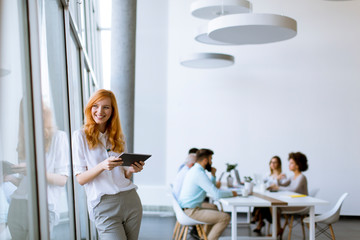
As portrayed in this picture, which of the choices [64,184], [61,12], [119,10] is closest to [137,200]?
[64,184]

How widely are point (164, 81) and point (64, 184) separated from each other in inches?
264

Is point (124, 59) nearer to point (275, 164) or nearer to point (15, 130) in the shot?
point (275, 164)

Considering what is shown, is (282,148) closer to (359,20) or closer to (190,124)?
(190,124)

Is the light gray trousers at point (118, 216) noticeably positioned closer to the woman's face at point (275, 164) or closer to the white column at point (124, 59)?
the white column at point (124, 59)

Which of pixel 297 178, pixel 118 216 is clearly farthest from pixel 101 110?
pixel 297 178

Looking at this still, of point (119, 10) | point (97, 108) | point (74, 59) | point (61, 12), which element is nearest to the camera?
point (97, 108)

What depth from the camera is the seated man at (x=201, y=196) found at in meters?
6.09

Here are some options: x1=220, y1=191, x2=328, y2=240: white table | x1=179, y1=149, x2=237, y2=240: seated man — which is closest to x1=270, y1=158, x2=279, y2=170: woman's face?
x1=220, y1=191, x2=328, y2=240: white table

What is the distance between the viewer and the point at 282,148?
10.1 m

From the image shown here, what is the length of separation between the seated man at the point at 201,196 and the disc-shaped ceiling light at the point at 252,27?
5.25 feet

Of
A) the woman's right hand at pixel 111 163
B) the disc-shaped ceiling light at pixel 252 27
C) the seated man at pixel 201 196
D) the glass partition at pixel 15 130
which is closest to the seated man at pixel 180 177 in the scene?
the seated man at pixel 201 196

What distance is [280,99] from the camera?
10141 millimetres

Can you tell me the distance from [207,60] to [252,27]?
9.55 feet

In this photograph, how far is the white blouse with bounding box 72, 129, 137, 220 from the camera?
335cm
